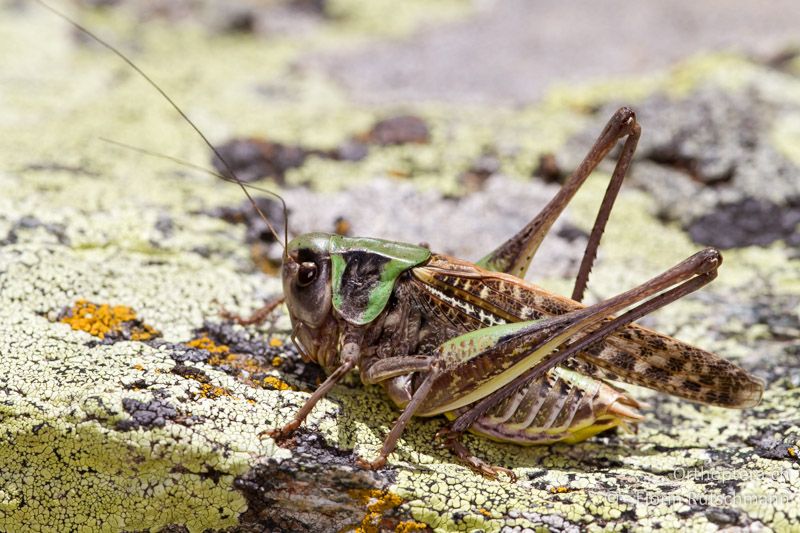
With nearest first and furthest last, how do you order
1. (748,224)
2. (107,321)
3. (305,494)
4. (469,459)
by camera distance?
(305,494) → (469,459) → (107,321) → (748,224)

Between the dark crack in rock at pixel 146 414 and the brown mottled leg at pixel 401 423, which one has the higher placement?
the brown mottled leg at pixel 401 423

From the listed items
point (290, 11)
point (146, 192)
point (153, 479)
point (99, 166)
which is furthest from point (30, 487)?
Answer: point (290, 11)

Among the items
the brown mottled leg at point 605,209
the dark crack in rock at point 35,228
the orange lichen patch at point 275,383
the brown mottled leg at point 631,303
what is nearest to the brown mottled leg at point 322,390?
the orange lichen patch at point 275,383

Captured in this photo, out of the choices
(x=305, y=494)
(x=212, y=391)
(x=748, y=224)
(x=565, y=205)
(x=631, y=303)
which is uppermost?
(x=748, y=224)

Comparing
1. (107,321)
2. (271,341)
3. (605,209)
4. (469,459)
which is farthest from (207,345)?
(605,209)

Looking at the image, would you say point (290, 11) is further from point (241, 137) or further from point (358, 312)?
point (358, 312)

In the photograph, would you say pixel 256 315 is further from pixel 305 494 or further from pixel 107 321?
pixel 305 494

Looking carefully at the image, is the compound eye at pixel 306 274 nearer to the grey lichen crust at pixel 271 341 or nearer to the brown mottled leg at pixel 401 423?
the grey lichen crust at pixel 271 341

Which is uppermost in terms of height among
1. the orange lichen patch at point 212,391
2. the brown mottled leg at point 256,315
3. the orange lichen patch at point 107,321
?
the brown mottled leg at point 256,315
